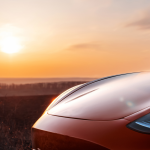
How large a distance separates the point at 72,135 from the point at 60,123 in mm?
222

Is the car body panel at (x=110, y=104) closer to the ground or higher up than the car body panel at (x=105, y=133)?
higher up

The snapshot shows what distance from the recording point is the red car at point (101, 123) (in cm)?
121

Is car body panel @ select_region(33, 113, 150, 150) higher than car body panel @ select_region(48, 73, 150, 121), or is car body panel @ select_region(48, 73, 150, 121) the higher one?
car body panel @ select_region(48, 73, 150, 121)

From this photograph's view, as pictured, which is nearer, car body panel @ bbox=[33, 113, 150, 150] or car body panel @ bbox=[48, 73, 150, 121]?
car body panel @ bbox=[33, 113, 150, 150]

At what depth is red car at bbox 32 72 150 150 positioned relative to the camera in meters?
1.21

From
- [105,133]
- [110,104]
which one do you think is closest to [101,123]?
[105,133]

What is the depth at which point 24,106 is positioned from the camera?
8.02m

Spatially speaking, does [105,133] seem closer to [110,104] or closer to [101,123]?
[101,123]

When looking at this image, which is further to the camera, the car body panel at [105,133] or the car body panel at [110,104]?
the car body panel at [110,104]

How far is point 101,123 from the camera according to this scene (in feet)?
4.53

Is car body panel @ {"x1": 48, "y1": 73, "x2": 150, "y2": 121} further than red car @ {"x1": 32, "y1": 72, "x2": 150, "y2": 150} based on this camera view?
Yes

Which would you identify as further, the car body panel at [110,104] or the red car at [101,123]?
the car body panel at [110,104]

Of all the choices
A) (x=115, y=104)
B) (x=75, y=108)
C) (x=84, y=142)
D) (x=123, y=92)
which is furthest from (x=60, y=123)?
(x=123, y=92)

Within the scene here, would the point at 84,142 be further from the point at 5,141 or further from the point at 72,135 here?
the point at 5,141
